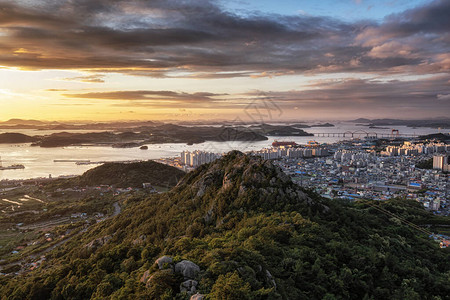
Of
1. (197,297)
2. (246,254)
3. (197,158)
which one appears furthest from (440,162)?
(197,297)

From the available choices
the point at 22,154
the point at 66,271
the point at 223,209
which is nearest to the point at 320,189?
the point at 223,209

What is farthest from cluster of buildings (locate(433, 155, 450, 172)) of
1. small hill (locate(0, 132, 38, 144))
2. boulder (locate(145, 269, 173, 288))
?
small hill (locate(0, 132, 38, 144))

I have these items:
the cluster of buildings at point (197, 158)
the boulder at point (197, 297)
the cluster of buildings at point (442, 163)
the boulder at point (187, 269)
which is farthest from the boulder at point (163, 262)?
the cluster of buildings at point (442, 163)

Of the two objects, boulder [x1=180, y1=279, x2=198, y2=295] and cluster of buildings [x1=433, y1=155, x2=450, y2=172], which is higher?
boulder [x1=180, y1=279, x2=198, y2=295]

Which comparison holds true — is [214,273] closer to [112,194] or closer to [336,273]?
[336,273]

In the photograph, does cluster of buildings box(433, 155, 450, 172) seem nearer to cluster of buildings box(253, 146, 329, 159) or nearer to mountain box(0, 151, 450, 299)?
cluster of buildings box(253, 146, 329, 159)

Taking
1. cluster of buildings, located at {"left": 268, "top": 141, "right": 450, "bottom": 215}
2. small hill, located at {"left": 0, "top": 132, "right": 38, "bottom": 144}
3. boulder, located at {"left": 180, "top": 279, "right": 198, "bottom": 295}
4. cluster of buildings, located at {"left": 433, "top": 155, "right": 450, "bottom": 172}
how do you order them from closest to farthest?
boulder, located at {"left": 180, "top": 279, "right": 198, "bottom": 295}, cluster of buildings, located at {"left": 268, "top": 141, "right": 450, "bottom": 215}, cluster of buildings, located at {"left": 433, "top": 155, "right": 450, "bottom": 172}, small hill, located at {"left": 0, "top": 132, "right": 38, "bottom": 144}

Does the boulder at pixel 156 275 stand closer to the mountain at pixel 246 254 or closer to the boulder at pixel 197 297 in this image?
the mountain at pixel 246 254
